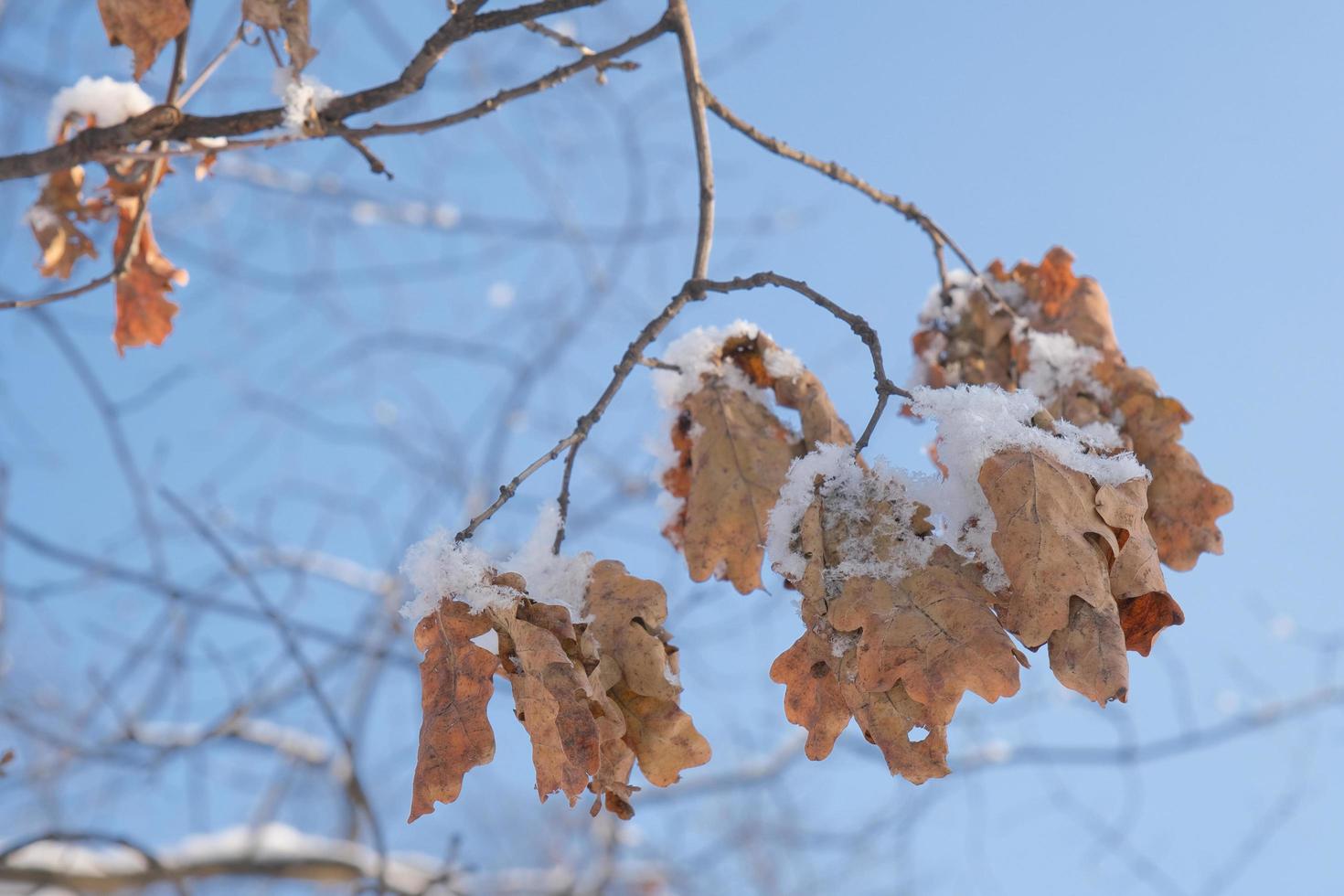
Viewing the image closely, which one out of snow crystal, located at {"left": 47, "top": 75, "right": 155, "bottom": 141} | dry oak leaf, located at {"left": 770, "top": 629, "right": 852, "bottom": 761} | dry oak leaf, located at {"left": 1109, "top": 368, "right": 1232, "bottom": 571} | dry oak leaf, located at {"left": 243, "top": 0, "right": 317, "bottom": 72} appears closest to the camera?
dry oak leaf, located at {"left": 770, "top": 629, "right": 852, "bottom": 761}

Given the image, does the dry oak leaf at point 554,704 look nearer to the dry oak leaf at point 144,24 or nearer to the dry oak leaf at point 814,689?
the dry oak leaf at point 814,689

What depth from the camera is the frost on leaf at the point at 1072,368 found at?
127cm

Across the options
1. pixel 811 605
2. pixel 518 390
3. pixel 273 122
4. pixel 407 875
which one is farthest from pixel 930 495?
pixel 518 390

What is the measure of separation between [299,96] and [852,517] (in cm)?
90

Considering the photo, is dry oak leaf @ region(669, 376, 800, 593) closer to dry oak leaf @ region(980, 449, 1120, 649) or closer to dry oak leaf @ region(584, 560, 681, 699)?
dry oak leaf @ region(584, 560, 681, 699)

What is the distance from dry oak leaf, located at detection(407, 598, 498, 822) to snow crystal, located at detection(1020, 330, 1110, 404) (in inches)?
35.3

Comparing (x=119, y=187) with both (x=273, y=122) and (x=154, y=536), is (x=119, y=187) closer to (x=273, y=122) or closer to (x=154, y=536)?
(x=273, y=122)

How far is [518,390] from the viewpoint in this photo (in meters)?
4.99

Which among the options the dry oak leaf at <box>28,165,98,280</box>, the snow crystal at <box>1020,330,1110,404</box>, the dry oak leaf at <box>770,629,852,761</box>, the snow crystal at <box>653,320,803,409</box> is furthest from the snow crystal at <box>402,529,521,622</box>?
the dry oak leaf at <box>28,165,98,280</box>


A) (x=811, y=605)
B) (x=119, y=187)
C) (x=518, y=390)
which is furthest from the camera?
(x=518, y=390)

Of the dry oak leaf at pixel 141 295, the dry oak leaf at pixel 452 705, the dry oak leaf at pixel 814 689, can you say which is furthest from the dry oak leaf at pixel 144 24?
the dry oak leaf at pixel 814 689

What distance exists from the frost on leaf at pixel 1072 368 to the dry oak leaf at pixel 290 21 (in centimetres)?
105

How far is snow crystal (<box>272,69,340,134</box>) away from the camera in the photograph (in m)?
1.32

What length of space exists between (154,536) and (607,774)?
2.75 metres
